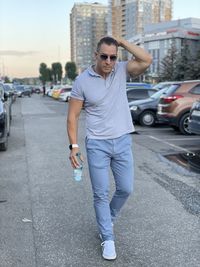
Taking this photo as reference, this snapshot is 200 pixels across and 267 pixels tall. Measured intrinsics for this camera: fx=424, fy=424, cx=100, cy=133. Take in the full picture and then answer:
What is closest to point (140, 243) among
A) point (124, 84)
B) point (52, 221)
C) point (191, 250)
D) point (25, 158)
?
point (191, 250)

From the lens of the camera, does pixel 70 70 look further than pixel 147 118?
Yes

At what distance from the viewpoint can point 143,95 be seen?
728 inches

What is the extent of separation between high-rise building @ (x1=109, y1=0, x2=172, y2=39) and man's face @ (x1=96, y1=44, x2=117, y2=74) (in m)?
127

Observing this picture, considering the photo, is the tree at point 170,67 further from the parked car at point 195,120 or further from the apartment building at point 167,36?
the parked car at point 195,120

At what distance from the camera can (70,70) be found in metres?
110

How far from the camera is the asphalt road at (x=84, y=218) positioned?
383 cm

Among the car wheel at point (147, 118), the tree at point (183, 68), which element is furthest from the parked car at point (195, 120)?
the tree at point (183, 68)

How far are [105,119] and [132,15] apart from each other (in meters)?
131

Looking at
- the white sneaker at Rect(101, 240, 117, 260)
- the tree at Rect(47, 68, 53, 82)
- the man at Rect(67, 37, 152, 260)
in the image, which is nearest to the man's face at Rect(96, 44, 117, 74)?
the man at Rect(67, 37, 152, 260)

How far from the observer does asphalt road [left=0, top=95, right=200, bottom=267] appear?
3828 millimetres

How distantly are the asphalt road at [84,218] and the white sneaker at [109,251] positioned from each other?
5 cm

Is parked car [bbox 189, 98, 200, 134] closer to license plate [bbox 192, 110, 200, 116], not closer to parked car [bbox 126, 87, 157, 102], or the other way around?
license plate [bbox 192, 110, 200, 116]

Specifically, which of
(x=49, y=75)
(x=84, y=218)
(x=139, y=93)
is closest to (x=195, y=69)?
(x=139, y=93)

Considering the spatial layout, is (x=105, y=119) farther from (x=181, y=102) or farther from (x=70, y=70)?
(x=70, y=70)
